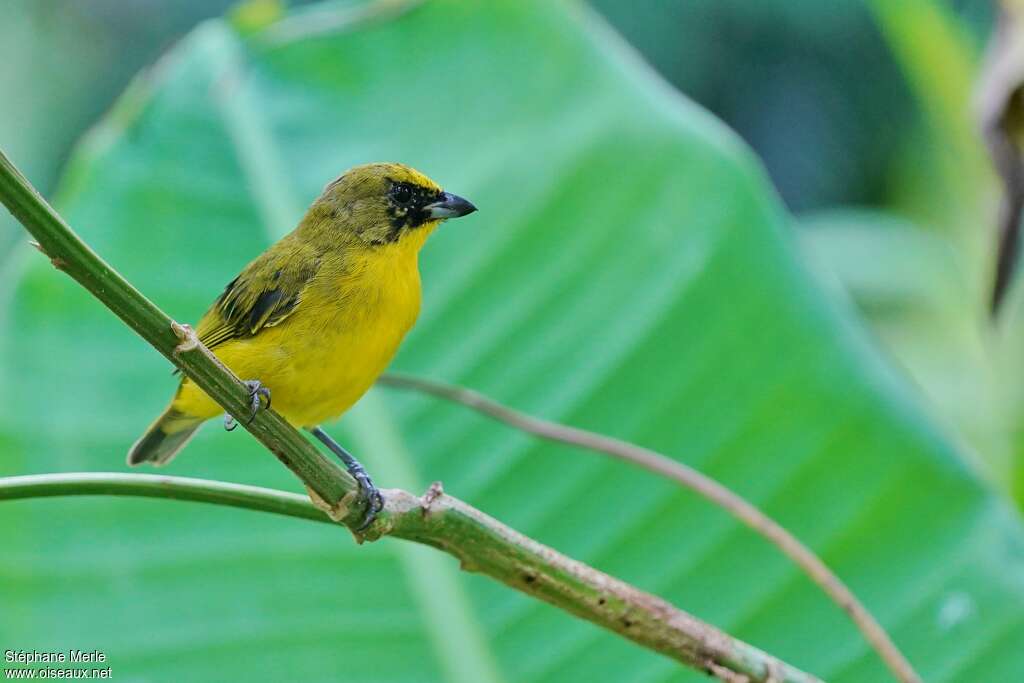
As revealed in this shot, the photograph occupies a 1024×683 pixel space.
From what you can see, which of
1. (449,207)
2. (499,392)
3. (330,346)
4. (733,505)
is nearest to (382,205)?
(449,207)

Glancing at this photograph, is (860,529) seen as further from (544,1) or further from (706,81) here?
(706,81)

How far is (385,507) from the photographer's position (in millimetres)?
1211

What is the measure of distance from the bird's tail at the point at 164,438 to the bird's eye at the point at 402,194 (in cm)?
51

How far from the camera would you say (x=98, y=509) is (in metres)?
2.18

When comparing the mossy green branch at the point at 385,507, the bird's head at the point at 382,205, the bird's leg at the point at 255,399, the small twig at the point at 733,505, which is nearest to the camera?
the mossy green branch at the point at 385,507

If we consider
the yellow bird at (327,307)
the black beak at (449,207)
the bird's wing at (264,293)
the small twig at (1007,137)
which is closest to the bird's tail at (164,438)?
the yellow bird at (327,307)

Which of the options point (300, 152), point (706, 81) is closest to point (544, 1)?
point (300, 152)

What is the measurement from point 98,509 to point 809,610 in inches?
51.0

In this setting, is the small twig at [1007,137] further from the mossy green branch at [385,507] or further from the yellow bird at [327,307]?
the yellow bird at [327,307]

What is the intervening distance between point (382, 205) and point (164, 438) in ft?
1.84

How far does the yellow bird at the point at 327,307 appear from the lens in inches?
73.6

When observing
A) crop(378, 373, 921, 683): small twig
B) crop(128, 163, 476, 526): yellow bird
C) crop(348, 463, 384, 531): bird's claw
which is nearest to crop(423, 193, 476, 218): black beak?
crop(128, 163, 476, 526): yellow bird

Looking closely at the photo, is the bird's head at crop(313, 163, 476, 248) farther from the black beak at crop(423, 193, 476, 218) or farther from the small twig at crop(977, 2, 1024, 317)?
the small twig at crop(977, 2, 1024, 317)

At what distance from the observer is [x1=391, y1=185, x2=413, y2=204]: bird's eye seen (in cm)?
202
